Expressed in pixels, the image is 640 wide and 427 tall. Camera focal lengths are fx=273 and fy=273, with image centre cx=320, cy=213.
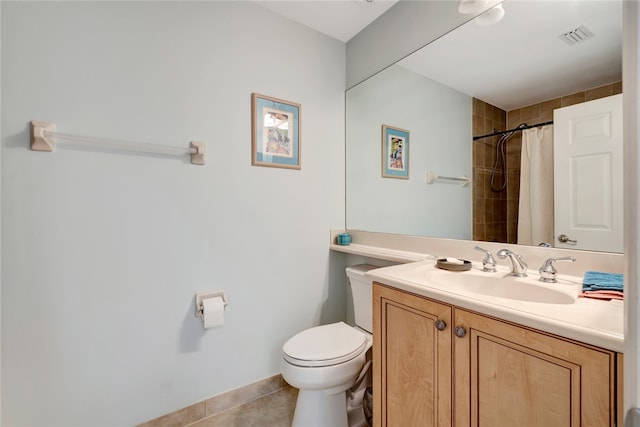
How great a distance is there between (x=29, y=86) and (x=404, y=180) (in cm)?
191

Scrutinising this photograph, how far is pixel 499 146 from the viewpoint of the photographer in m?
1.30

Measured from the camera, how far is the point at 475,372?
815 mm

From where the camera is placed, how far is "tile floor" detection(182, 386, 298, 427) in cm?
144

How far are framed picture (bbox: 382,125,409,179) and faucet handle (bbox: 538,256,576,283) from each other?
0.94m

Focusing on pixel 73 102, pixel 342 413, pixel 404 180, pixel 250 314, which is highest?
pixel 73 102

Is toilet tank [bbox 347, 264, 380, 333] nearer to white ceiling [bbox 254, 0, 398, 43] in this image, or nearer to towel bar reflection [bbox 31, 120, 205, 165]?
towel bar reflection [bbox 31, 120, 205, 165]

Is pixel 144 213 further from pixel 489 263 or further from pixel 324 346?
pixel 489 263

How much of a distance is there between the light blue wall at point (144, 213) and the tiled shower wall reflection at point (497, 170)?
3.25ft

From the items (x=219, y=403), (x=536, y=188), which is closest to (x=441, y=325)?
(x=536, y=188)

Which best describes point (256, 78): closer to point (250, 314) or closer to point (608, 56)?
point (250, 314)

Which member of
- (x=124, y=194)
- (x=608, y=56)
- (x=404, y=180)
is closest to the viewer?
(x=608, y=56)

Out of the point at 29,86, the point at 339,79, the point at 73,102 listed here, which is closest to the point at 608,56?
the point at 339,79

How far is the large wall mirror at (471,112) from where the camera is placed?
1.06 m

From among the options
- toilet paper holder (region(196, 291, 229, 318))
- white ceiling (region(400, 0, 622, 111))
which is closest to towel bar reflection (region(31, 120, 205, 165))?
toilet paper holder (region(196, 291, 229, 318))
